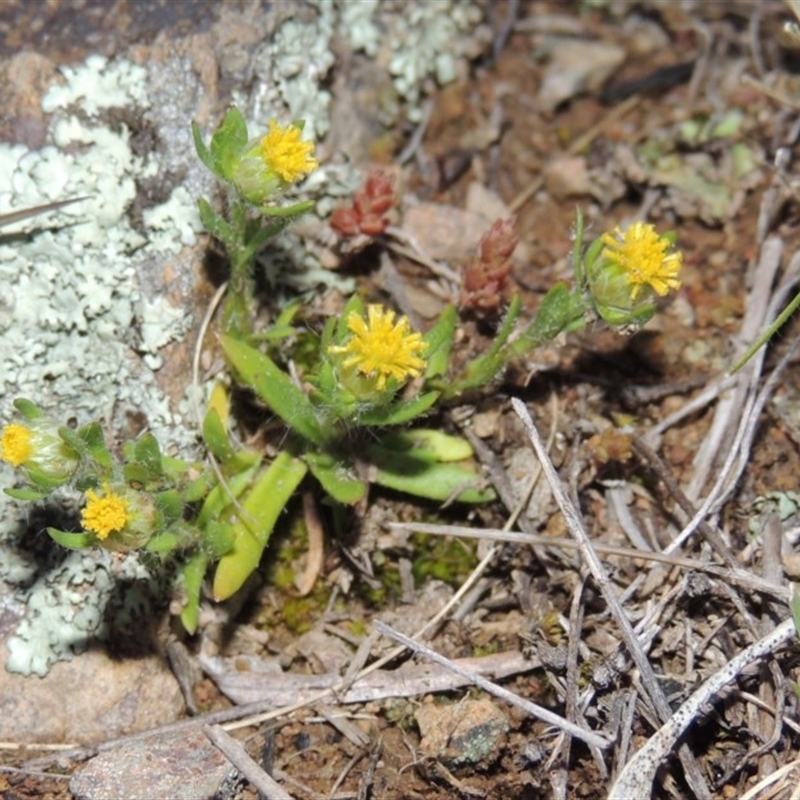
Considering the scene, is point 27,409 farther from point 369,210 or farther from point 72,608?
point 369,210

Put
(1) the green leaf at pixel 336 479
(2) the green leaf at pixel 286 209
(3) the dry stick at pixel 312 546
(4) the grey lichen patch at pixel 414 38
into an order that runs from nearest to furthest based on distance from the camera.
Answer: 1. (2) the green leaf at pixel 286 209
2. (1) the green leaf at pixel 336 479
3. (3) the dry stick at pixel 312 546
4. (4) the grey lichen patch at pixel 414 38

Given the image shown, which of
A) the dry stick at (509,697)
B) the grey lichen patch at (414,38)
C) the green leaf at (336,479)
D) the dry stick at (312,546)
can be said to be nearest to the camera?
the dry stick at (509,697)

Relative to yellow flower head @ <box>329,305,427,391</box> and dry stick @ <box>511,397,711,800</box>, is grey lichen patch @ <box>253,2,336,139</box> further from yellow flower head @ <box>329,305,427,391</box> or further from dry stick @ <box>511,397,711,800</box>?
dry stick @ <box>511,397,711,800</box>

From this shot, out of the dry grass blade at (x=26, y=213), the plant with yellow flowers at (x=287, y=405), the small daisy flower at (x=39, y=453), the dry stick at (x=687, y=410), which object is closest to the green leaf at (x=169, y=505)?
the plant with yellow flowers at (x=287, y=405)

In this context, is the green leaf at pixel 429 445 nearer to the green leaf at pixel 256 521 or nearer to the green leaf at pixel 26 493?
the green leaf at pixel 256 521

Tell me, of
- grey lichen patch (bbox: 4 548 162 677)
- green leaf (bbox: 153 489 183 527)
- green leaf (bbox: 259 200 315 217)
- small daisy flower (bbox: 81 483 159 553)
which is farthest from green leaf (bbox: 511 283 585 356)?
grey lichen patch (bbox: 4 548 162 677)

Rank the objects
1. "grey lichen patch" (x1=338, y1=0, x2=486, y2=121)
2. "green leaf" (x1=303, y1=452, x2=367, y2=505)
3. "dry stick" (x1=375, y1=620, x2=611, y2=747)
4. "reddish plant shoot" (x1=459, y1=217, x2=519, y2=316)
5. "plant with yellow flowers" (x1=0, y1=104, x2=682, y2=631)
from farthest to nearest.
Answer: "grey lichen patch" (x1=338, y1=0, x2=486, y2=121), "reddish plant shoot" (x1=459, y1=217, x2=519, y2=316), "green leaf" (x1=303, y1=452, x2=367, y2=505), "plant with yellow flowers" (x1=0, y1=104, x2=682, y2=631), "dry stick" (x1=375, y1=620, x2=611, y2=747)
